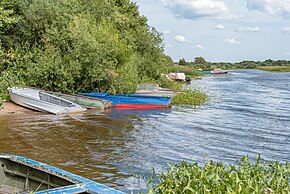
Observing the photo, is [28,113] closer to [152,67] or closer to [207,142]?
[207,142]

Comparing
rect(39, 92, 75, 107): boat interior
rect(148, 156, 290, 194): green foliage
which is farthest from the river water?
rect(148, 156, 290, 194): green foliage

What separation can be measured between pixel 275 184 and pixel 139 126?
13.8m

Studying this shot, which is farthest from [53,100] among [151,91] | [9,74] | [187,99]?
[9,74]

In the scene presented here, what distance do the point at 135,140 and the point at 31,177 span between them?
8566 mm

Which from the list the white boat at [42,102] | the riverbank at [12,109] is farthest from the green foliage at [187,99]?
the riverbank at [12,109]

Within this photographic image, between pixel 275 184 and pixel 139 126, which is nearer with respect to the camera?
pixel 275 184

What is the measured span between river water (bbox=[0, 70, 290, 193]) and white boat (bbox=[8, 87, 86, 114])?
644 mm

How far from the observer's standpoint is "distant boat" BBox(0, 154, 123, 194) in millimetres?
7184

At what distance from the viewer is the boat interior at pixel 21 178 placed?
25.1ft

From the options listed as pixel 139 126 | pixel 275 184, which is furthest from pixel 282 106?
pixel 275 184

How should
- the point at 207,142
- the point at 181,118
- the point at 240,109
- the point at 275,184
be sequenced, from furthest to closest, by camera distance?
the point at 240,109 < the point at 181,118 < the point at 207,142 < the point at 275,184

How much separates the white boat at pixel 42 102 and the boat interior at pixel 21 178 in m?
13.2

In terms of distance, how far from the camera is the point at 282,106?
Answer: 31516 millimetres

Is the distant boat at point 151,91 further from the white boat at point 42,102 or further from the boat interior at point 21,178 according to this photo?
the boat interior at point 21,178
